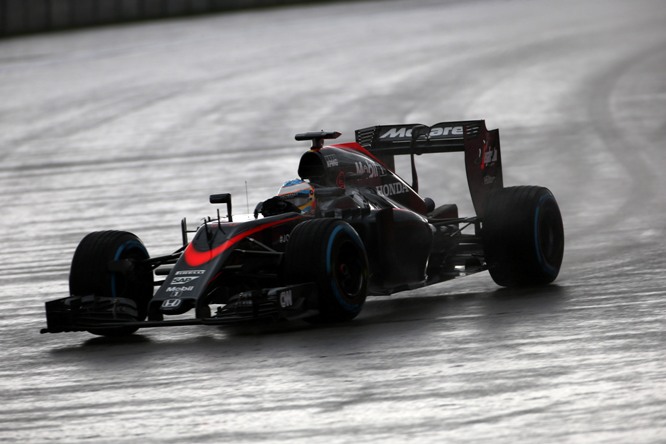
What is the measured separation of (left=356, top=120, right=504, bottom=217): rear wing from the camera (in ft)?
47.2

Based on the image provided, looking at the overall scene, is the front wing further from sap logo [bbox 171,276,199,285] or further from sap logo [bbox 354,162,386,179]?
sap logo [bbox 354,162,386,179]

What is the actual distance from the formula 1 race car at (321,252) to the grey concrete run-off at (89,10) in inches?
1550

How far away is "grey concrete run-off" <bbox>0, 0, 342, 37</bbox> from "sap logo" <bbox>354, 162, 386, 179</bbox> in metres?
39.3

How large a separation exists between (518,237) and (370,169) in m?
1.50

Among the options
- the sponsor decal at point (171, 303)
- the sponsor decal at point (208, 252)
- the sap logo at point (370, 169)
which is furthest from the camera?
the sap logo at point (370, 169)

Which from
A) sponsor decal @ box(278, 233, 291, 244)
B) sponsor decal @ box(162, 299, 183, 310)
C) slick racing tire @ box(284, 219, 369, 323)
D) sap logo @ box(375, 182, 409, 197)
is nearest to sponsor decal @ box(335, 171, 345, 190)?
sap logo @ box(375, 182, 409, 197)

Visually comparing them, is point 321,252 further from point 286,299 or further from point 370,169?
point 370,169

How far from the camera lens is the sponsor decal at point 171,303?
11.1m

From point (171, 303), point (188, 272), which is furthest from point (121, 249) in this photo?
point (171, 303)

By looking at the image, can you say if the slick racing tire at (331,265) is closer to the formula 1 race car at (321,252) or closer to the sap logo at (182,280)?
the formula 1 race car at (321,252)

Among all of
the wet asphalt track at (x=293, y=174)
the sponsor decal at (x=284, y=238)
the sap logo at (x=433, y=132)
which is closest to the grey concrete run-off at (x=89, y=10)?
the wet asphalt track at (x=293, y=174)

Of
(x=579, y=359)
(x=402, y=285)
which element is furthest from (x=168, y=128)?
(x=579, y=359)

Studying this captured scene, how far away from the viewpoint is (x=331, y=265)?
36.8 ft

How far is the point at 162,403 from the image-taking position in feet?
29.6
